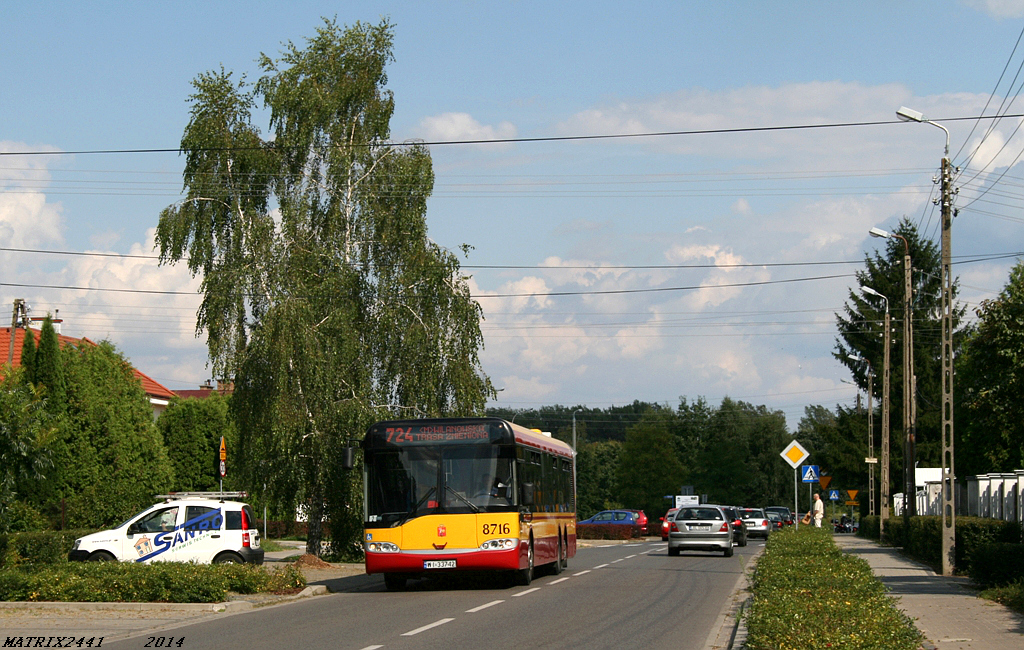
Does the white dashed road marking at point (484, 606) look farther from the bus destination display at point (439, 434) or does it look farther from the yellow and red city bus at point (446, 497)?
the bus destination display at point (439, 434)

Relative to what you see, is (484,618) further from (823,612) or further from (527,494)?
(823,612)

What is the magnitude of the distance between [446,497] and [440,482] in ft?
0.92

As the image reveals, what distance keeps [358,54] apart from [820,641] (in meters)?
25.1

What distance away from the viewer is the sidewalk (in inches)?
473

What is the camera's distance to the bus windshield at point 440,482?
779 inches

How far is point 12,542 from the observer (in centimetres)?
2352

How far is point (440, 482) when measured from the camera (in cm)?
1988

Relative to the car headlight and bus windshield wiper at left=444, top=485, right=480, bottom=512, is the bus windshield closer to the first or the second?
bus windshield wiper at left=444, top=485, right=480, bottom=512

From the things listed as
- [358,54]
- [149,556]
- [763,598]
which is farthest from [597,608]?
[358,54]

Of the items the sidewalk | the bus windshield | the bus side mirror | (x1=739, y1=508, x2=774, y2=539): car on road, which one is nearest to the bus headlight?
the bus windshield

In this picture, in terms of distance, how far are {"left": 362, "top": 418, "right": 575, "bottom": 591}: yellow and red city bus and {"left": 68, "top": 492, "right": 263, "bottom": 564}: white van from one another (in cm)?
561

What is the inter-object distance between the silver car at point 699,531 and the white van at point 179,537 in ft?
46.5

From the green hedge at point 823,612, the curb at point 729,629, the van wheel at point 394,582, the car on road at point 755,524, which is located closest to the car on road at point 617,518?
the car on road at point 755,524

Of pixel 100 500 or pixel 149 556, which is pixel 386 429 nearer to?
pixel 149 556
